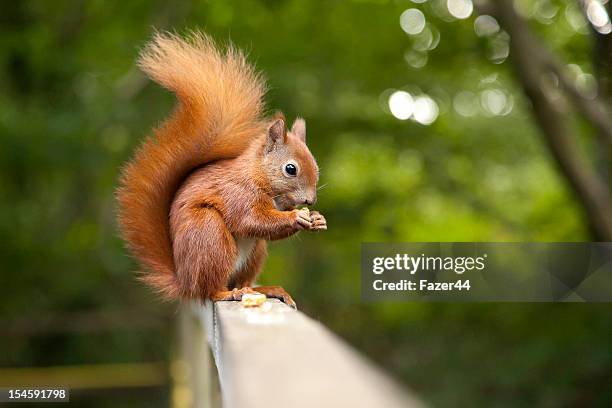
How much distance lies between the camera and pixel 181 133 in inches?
61.2

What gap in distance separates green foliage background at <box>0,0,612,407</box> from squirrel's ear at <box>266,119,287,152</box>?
2.45m

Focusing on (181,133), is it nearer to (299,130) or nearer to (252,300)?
(299,130)

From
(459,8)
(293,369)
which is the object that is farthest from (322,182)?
(293,369)

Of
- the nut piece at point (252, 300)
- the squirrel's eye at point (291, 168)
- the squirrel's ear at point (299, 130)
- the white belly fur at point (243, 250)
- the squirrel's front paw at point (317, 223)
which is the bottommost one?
the nut piece at point (252, 300)

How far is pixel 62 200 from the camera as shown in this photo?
7.10 m

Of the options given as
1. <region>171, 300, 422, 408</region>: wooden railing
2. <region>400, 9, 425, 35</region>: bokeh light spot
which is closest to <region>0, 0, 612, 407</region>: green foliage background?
<region>400, 9, 425, 35</region>: bokeh light spot

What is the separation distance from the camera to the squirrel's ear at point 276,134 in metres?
1.45

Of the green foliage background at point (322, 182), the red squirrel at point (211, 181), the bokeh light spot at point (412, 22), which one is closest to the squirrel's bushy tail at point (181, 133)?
the red squirrel at point (211, 181)

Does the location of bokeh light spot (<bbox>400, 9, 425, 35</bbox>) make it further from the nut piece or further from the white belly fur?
the nut piece

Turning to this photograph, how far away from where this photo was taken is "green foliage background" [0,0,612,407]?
4.69 m

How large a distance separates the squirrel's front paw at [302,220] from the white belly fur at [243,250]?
0.63 feet

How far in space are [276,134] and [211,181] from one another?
0.54ft

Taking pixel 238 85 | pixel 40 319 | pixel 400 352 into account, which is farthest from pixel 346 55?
pixel 238 85

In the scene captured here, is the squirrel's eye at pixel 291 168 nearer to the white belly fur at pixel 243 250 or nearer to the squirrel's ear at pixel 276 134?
the squirrel's ear at pixel 276 134
